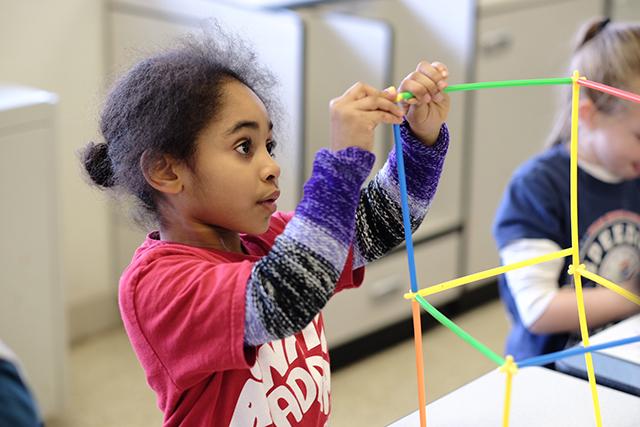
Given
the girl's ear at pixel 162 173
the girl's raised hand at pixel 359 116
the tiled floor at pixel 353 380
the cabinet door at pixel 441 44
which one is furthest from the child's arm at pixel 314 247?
the cabinet door at pixel 441 44

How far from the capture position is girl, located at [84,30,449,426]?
29.0 inches

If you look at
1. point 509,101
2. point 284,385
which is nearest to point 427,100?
point 284,385

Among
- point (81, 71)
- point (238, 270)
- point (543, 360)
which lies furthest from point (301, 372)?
point (81, 71)

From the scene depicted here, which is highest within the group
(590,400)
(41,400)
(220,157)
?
(220,157)

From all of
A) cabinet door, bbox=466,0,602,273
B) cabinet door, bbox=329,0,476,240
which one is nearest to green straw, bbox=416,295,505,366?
cabinet door, bbox=329,0,476,240

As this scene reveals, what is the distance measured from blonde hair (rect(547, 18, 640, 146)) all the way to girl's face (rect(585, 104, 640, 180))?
0.01m

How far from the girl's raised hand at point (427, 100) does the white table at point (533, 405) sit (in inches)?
10.0

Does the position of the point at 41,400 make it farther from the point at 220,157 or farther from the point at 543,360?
the point at 543,360

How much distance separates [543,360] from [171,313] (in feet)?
0.93

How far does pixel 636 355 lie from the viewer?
1.07 metres

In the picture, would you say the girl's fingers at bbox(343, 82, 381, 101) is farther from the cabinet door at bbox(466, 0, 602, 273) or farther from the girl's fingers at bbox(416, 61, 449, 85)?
the cabinet door at bbox(466, 0, 602, 273)

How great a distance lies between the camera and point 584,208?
1.40m

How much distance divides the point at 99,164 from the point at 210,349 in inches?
9.2

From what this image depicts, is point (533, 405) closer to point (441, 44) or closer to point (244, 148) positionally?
point (244, 148)
